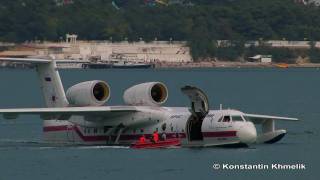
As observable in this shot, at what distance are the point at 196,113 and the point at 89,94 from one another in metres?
4.53

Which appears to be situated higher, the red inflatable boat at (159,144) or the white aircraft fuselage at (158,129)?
the white aircraft fuselage at (158,129)

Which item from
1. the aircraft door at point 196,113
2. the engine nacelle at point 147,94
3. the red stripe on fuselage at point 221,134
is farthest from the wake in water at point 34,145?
the red stripe on fuselage at point 221,134

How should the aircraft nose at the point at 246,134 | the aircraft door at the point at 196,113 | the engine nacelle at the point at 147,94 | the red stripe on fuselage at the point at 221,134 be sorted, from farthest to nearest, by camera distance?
the engine nacelle at the point at 147,94 → the aircraft door at the point at 196,113 → the red stripe on fuselage at the point at 221,134 → the aircraft nose at the point at 246,134

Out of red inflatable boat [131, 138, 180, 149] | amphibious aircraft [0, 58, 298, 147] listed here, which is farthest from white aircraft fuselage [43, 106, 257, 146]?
red inflatable boat [131, 138, 180, 149]

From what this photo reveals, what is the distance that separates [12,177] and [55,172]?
5.88ft

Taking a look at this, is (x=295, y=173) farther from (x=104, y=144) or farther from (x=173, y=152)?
(x=104, y=144)

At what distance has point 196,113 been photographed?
6400cm

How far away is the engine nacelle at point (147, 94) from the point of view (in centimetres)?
6550

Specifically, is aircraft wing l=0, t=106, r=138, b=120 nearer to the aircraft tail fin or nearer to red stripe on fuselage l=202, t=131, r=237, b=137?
the aircraft tail fin

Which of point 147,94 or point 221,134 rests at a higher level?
point 147,94

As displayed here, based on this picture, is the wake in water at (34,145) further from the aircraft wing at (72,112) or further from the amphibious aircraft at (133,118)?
the aircraft wing at (72,112)

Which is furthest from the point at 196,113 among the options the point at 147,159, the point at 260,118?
the point at 147,159

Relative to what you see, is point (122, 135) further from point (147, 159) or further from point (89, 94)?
point (147, 159)

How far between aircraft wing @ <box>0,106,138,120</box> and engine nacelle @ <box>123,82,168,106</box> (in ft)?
2.49
